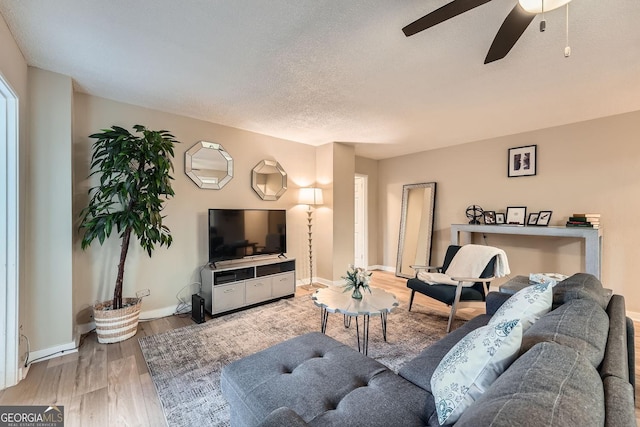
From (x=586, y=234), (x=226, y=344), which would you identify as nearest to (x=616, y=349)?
(x=226, y=344)

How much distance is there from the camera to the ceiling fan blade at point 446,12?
1.25m

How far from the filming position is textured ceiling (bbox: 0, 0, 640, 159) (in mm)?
1610

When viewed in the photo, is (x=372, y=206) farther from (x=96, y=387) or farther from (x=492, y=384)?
(x=492, y=384)

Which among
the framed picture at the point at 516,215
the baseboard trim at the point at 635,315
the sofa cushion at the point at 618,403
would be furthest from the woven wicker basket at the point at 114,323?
the baseboard trim at the point at 635,315

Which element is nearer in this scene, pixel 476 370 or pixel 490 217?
pixel 476 370

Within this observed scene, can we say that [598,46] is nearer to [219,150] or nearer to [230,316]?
[219,150]

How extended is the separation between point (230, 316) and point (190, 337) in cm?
56

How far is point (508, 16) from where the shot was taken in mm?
1368

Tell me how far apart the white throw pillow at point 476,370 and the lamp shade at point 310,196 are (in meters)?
3.50

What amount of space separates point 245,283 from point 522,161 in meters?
4.21

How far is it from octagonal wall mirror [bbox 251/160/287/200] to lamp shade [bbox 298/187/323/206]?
293 millimetres

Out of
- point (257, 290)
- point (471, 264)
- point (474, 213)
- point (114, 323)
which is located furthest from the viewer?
point (474, 213)

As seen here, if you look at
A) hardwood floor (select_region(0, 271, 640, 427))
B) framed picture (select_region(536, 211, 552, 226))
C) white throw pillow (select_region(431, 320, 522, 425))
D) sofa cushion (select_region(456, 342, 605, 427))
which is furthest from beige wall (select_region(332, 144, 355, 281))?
sofa cushion (select_region(456, 342, 605, 427))

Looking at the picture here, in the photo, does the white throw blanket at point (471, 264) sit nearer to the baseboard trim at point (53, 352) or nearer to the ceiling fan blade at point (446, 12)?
the ceiling fan blade at point (446, 12)
